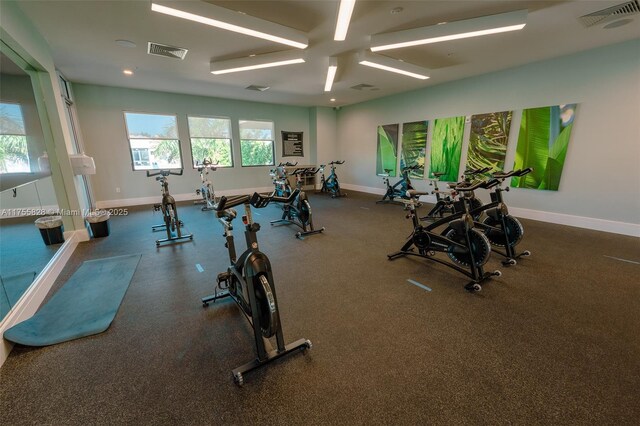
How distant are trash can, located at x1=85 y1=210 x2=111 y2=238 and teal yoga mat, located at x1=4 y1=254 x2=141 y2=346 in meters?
1.27

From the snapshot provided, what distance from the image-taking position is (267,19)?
3088 mm

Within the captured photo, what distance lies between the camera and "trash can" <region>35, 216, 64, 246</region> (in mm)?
3266

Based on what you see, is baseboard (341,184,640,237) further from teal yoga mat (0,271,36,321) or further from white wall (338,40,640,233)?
teal yoga mat (0,271,36,321)

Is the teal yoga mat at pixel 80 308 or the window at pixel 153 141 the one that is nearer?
the teal yoga mat at pixel 80 308

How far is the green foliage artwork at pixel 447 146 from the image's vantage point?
6027mm

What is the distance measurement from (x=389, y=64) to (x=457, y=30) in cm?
138

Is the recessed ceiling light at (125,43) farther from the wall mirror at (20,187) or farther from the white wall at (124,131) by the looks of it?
the white wall at (124,131)

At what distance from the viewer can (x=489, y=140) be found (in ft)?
18.0

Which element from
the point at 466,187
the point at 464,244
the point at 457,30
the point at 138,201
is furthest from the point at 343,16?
the point at 138,201

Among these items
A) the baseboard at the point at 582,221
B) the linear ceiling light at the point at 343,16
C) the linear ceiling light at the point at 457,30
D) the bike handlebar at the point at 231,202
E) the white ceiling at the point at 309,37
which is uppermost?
the white ceiling at the point at 309,37

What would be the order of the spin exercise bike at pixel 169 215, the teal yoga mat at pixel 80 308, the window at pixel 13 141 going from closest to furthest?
the teal yoga mat at pixel 80 308 < the window at pixel 13 141 < the spin exercise bike at pixel 169 215

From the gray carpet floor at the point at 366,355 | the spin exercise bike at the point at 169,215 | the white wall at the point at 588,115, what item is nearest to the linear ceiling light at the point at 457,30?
the white wall at the point at 588,115

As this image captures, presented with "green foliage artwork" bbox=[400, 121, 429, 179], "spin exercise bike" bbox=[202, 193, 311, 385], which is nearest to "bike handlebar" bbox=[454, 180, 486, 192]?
"spin exercise bike" bbox=[202, 193, 311, 385]

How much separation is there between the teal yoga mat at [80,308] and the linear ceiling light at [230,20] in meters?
2.96
